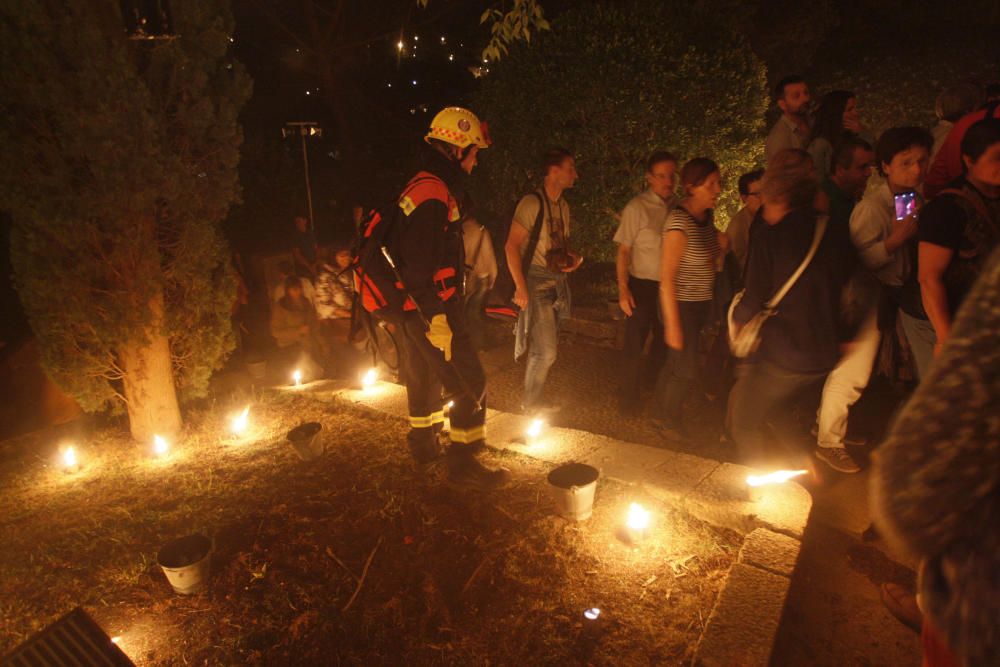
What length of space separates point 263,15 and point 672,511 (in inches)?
642

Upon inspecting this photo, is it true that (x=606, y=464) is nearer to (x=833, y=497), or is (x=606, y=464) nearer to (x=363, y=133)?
(x=833, y=497)

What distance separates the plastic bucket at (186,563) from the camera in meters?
3.06

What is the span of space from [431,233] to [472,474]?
5.38 feet

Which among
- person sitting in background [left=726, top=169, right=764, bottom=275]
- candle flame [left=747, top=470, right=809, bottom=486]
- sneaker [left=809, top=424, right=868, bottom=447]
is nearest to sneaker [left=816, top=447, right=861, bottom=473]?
sneaker [left=809, top=424, right=868, bottom=447]

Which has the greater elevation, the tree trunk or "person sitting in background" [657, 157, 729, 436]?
"person sitting in background" [657, 157, 729, 436]

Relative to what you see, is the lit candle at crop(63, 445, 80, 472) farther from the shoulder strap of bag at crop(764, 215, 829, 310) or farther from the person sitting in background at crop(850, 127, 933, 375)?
the person sitting in background at crop(850, 127, 933, 375)

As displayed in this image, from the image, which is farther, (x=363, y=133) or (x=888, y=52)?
(x=363, y=133)

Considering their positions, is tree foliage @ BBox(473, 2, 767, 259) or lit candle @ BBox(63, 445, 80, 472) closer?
lit candle @ BBox(63, 445, 80, 472)

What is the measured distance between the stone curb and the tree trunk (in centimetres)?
191

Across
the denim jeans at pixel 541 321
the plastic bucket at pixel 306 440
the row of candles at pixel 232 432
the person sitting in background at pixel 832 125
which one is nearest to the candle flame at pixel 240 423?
the row of candles at pixel 232 432

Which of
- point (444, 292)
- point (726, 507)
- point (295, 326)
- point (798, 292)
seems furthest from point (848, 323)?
point (295, 326)

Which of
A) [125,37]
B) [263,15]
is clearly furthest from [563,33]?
[263,15]

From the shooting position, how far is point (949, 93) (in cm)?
516

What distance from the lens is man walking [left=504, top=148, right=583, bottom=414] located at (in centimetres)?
468
